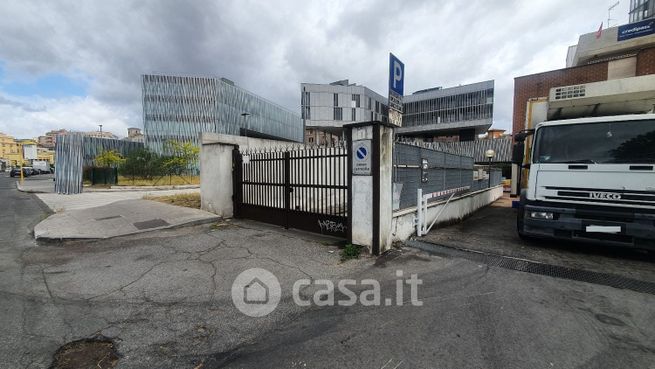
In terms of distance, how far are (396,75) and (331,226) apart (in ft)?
11.6

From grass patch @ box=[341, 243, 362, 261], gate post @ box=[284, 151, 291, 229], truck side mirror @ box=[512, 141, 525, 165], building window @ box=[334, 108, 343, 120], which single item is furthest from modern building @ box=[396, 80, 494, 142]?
grass patch @ box=[341, 243, 362, 261]

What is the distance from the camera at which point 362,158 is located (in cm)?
560

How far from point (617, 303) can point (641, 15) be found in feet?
169

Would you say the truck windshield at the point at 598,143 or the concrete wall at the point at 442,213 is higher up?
the truck windshield at the point at 598,143

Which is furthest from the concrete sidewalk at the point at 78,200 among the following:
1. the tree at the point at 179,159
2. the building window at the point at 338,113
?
the building window at the point at 338,113

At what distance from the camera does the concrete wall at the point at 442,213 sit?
6.13m

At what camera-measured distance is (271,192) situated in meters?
7.98

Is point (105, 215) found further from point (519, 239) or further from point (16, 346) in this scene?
point (519, 239)

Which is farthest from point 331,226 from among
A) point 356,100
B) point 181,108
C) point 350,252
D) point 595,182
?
point 181,108

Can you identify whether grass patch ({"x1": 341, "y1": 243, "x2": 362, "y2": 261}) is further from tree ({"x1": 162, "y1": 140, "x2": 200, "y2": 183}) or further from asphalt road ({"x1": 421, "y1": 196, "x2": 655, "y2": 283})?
tree ({"x1": 162, "y1": 140, "x2": 200, "y2": 183})

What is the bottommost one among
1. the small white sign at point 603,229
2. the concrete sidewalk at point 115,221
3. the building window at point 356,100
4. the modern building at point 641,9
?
the concrete sidewalk at point 115,221

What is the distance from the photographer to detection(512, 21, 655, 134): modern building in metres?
6.55

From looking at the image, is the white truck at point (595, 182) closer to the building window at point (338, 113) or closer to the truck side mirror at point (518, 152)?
the truck side mirror at point (518, 152)

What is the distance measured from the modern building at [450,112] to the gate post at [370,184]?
5756 centimetres
